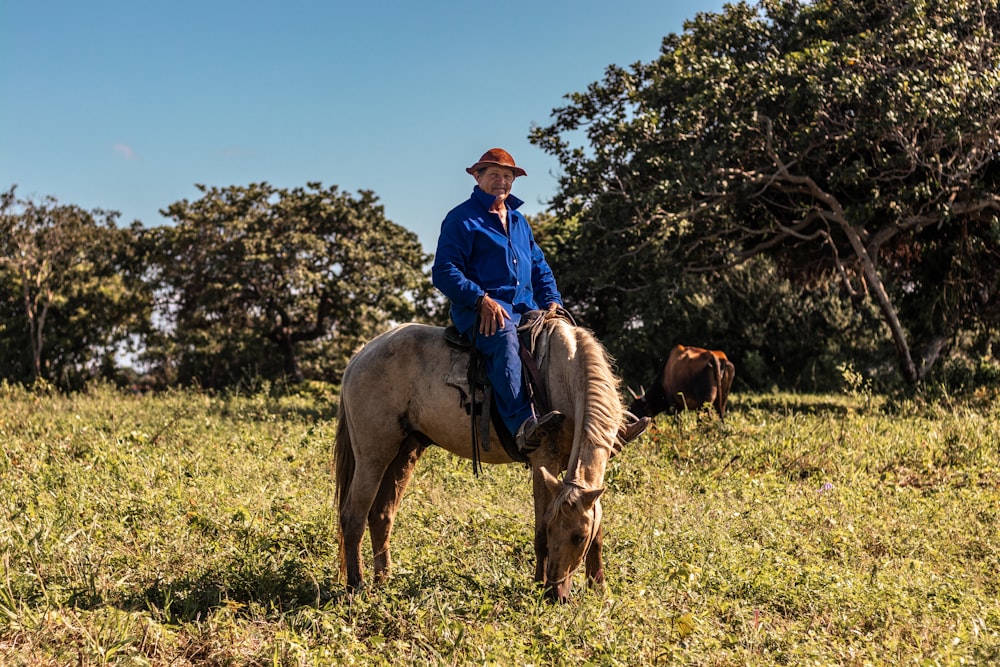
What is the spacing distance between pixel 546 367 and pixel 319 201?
21.4 metres

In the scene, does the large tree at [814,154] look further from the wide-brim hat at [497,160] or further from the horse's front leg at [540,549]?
the horse's front leg at [540,549]

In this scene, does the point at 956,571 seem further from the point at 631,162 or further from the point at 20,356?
the point at 20,356

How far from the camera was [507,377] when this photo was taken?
16.0 feet

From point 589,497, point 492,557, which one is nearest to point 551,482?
point 589,497

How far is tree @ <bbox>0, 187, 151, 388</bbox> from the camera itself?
26.0 metres

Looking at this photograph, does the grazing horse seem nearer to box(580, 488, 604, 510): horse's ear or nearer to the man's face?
box(580, 488, 604, 510): horse's ear

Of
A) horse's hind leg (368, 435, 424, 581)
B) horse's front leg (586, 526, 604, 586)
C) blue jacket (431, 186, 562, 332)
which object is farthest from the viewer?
horse's hind leg (368, 435, 424, 581)

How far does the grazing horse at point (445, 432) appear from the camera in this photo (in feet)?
14.6

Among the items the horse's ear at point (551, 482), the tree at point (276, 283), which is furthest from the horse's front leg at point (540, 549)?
the tree at point (276, 283)

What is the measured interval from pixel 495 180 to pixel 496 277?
0.67m

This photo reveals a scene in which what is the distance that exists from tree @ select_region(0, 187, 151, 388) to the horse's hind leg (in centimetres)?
2268

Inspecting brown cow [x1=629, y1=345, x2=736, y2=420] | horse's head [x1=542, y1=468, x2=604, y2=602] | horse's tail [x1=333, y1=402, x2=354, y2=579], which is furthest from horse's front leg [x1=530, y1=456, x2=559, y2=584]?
brown cow [x1=629, y1=345, x2=736, y2=420]

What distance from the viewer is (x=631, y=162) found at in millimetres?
14750

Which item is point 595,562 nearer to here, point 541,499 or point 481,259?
point 541,499
